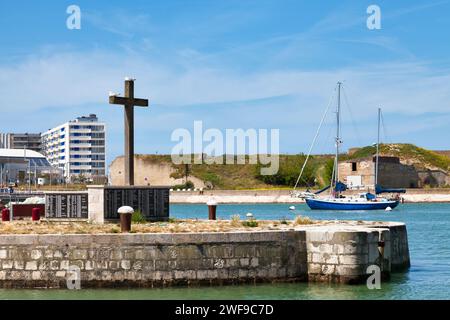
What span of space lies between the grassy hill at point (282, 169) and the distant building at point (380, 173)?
12.5 metres

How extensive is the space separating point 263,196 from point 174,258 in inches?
4085

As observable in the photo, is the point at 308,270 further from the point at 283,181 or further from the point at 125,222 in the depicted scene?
the point at 283,181

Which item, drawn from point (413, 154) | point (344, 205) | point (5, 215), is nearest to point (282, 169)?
point (413, 154)

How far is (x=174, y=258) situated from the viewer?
23750 mm

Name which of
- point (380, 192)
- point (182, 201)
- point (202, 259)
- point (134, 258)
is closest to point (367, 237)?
point (202, 259)

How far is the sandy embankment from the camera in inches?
4887

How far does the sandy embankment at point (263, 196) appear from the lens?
124125 millimetres

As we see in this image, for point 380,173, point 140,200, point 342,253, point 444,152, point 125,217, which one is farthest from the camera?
point 444,152

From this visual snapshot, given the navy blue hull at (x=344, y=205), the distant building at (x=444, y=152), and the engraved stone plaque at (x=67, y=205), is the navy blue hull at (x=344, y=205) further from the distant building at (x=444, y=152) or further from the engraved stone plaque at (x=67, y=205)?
the distant building at (x=444, y=152)

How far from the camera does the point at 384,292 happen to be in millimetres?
24172

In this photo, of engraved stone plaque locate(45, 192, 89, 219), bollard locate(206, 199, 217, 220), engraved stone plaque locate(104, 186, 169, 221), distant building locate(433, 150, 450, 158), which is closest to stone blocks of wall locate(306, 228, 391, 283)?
engraved stone plaque locate(104, 186, 169, 221)

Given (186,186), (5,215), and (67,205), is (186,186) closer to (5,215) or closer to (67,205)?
(5,215)
